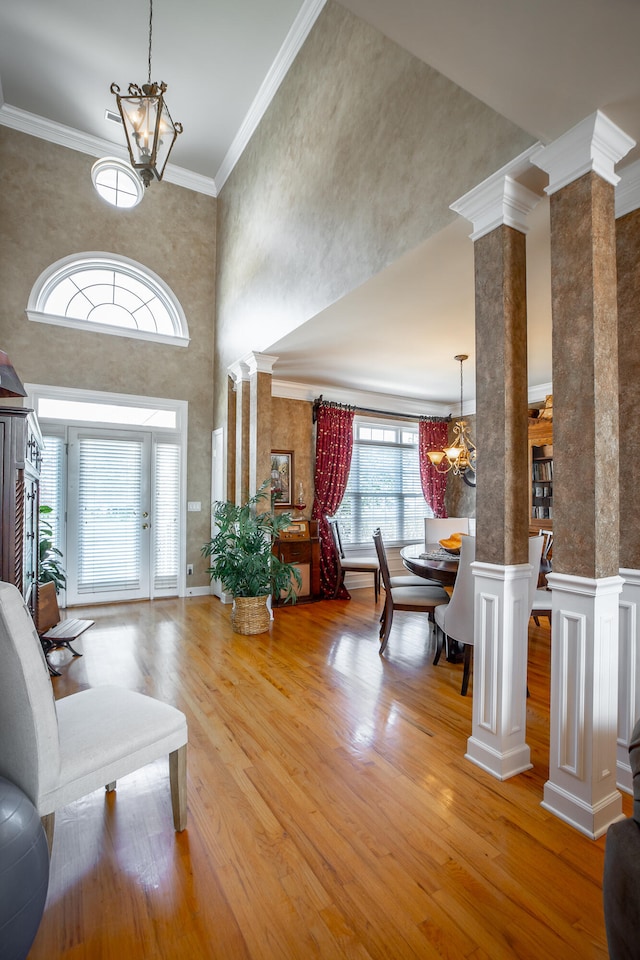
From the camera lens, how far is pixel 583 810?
1813 millimetres

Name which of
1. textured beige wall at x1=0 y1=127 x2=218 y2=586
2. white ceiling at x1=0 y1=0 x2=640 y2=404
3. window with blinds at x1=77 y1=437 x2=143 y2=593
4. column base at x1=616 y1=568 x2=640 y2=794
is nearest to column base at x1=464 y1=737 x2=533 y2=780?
column base at x1=616 y1=568 x2=640 y2=794

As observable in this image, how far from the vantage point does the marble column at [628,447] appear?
7.04 feet

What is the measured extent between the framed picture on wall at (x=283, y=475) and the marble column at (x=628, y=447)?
4262mm

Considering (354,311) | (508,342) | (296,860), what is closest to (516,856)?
(296,860)

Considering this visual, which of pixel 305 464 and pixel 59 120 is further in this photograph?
pixel 305 464

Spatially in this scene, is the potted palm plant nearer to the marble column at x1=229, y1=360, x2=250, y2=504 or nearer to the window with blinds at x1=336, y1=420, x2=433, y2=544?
the marble column at x1=229, y1=360, x2=250, y2=504

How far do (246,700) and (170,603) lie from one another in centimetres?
310

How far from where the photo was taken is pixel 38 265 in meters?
5.36

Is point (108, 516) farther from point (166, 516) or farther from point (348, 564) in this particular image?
point (348, 564)

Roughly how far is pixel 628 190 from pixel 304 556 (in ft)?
15.1

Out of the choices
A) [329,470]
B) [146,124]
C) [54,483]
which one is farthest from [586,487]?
[54,483]

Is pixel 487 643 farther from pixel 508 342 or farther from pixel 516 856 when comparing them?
pixel 508 342

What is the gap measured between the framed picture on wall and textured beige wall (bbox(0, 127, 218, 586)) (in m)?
0.98

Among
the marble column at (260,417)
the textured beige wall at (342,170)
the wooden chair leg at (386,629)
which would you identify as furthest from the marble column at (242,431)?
the wooden chair leg at (386,629)
